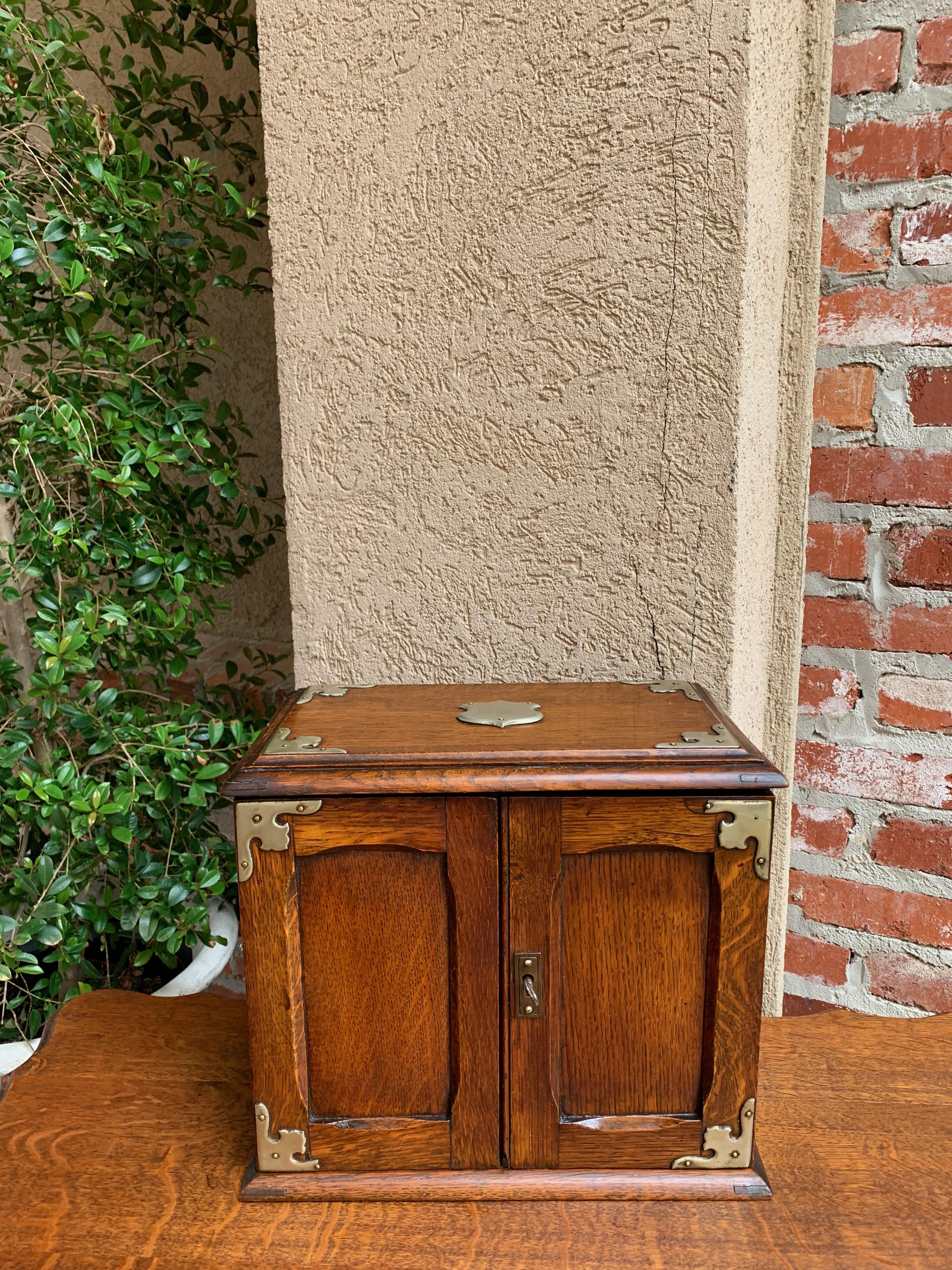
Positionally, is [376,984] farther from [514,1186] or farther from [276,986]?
[514,1186]

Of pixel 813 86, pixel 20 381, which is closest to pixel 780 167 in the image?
pixel 813 86

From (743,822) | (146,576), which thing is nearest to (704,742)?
(743,822)

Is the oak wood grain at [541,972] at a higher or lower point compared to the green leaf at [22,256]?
lower

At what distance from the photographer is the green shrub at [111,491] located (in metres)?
1.16

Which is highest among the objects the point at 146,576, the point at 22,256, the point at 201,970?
the point at 22,256

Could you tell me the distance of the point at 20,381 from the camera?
1258 mm

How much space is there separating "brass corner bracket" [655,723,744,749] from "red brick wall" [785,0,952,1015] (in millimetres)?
570

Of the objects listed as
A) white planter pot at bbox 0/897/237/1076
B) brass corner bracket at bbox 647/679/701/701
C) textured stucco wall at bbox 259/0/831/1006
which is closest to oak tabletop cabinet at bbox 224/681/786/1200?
brass corner bracket at bbox 647/679/701/701

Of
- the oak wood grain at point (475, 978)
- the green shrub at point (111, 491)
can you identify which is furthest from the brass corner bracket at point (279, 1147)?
the green shrub at point (111, 491)

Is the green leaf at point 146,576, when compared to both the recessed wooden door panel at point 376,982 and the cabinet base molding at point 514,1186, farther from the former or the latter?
the cabinet base molding at point 514,1186

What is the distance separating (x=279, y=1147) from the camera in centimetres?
86

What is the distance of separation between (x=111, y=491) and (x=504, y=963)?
92 centimetres

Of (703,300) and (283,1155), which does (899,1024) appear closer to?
(283,1155)

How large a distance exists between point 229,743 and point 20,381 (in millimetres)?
628
